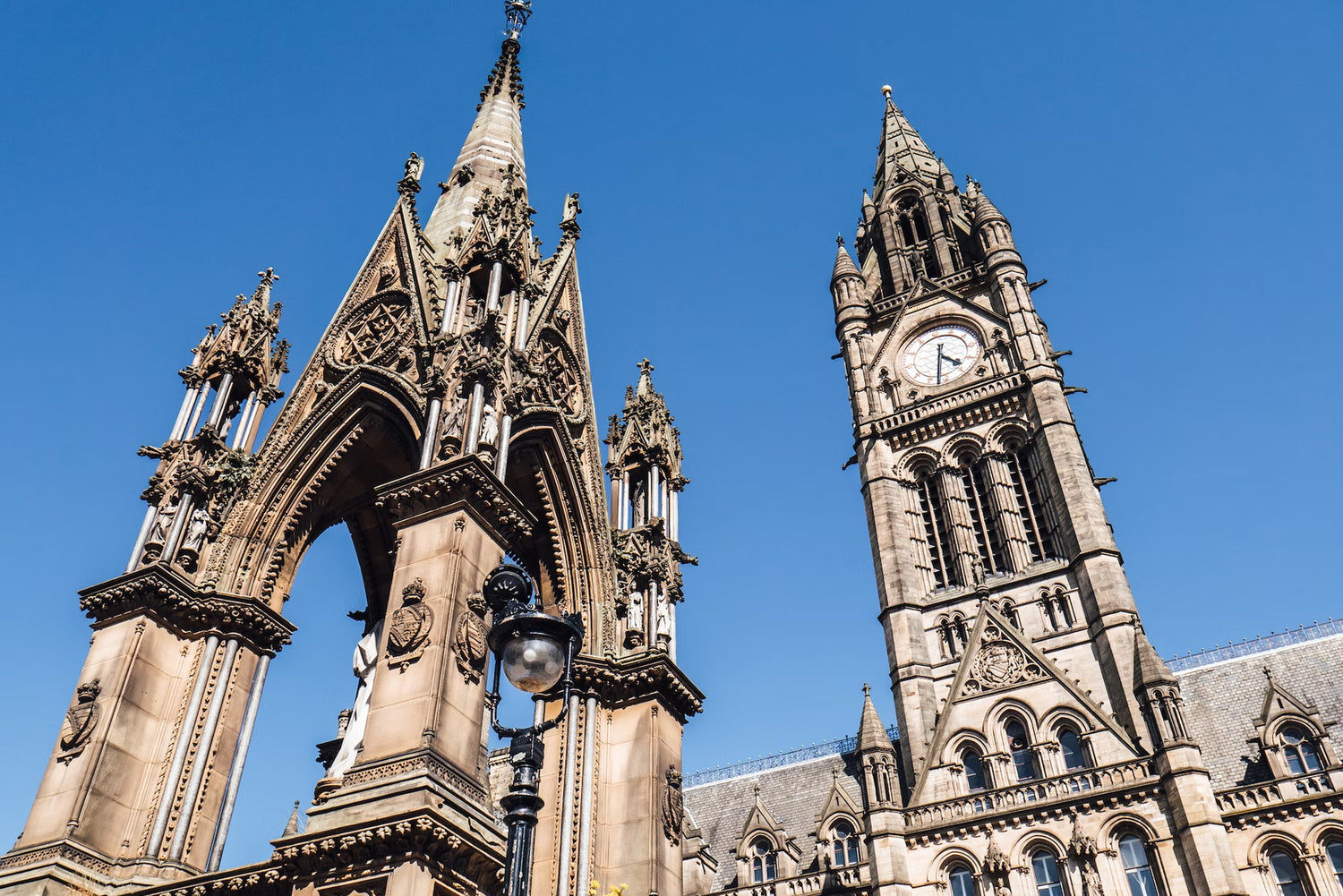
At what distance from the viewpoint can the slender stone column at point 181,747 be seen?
39.3 ft

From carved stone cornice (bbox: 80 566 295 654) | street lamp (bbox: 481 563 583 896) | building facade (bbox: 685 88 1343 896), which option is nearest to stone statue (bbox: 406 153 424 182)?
carved stone cornice (bbox: 80 566 295 654)

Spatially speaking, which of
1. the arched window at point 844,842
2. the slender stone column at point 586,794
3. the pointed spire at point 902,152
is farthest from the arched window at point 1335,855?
the pointed spire at point 902,152

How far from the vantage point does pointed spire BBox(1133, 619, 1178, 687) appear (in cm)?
3519

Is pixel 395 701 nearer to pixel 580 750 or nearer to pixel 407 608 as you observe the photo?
pixel 407 608

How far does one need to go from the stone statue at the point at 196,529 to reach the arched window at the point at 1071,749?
31.3 metres

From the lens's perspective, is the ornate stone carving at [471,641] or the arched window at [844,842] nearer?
the ornate stone carving at [471,641]

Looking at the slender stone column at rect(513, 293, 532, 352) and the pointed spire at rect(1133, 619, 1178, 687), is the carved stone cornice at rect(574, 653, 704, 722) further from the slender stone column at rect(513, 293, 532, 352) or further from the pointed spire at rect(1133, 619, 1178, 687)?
the pointed spire at rect(1133, 619, 1178, 687)

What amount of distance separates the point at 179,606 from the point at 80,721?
1705 millimetres

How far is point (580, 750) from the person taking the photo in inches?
541

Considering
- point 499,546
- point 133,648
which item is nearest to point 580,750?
point 499,546

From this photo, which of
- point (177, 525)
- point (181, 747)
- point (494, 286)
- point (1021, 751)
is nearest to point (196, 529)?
point (177, 525)

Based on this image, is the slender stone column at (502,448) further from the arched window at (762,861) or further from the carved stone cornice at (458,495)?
the arched window at (762,861)

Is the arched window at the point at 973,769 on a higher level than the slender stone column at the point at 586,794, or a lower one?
higher

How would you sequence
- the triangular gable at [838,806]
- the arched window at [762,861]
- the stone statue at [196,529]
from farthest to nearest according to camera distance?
the arched window at [762,861] < the triangular gable at [838,806] < the stone statue at [196,529]
